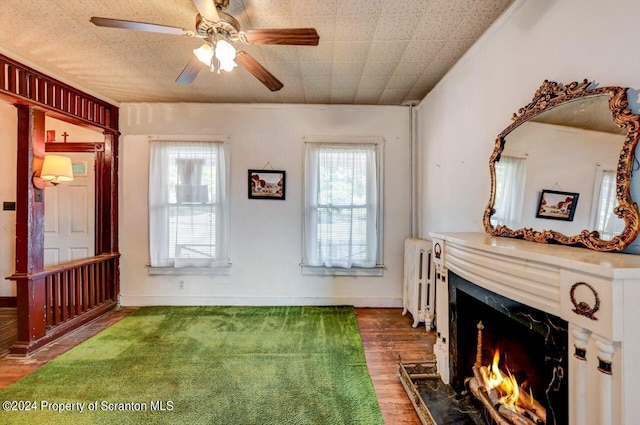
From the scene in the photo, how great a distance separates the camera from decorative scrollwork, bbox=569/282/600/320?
0.91 meters

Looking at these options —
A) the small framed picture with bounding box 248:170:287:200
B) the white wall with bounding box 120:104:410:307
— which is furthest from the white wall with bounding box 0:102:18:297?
the small framed picture with bounding box 248:170:287:200

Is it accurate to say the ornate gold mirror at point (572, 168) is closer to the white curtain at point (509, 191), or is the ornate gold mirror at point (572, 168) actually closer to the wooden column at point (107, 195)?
the white curtain at point (509, 191)

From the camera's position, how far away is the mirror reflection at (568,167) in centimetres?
118

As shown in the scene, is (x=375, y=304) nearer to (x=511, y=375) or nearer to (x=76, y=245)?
(x=511, y=375)

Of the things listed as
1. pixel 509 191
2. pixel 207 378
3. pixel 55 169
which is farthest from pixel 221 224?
pixel 509 191

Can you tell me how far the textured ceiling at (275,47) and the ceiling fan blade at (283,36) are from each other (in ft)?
1.02

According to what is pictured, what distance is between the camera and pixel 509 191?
1.74 m

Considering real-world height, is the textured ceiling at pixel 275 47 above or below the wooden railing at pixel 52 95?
above

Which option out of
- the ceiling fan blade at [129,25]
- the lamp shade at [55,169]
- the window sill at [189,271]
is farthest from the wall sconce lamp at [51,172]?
the ceiling fan blade at [129,25]

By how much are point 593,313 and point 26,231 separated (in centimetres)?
383

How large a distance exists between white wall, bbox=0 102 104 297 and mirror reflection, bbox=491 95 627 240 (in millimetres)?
4456

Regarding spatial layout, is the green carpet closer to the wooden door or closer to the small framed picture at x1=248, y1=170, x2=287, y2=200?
the wooden door

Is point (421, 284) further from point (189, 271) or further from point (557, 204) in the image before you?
point (189, 271)

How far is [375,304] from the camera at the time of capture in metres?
3.58
